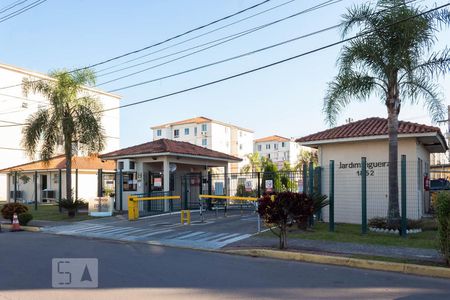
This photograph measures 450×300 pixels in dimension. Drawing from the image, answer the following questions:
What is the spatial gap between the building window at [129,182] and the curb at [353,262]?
1500cm

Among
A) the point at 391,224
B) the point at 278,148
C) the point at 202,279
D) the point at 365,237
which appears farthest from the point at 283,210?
the point at 278,148

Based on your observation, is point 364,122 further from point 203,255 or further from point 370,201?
point 203,255

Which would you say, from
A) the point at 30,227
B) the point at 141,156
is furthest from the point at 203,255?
the point at 141,156

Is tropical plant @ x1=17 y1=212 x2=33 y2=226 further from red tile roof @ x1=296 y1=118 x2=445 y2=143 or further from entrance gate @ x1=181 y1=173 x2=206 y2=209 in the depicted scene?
red tile roof @ x1=296 y1=118 x2=445 y2=143

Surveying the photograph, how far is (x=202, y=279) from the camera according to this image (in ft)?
27.6

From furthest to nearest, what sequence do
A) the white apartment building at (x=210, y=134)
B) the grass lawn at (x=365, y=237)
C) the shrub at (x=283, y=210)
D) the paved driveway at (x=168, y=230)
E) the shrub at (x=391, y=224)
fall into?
the white apartment building at (x=210, y=134) → the shrub at (x=391, y=224) → the paved driveway at (x=168, y=230) → the grass lawn at (x=365, y=237) → the shrub at (x=283, y=210)

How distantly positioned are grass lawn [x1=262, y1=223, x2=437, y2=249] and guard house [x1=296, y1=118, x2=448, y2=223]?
2677mm

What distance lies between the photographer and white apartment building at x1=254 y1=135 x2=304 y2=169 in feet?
356

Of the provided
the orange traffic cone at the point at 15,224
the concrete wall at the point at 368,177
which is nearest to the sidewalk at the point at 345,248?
the concrete wall at the point at 368,177

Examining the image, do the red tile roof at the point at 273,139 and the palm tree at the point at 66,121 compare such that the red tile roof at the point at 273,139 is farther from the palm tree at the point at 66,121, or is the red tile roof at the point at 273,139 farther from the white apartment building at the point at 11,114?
the palm tree at the point at 66,121

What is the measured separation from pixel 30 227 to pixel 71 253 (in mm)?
8861

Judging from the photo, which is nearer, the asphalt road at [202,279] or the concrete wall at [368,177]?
the asphalt road at [202,279]

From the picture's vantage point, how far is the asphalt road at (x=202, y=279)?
7.23 meters

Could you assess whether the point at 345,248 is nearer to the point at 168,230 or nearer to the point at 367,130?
the point at 168,230
